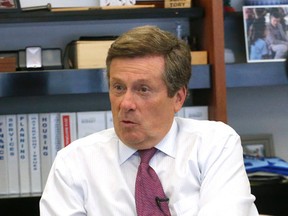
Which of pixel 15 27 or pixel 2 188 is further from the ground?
pixel 15 27

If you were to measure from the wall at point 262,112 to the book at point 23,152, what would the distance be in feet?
3.04

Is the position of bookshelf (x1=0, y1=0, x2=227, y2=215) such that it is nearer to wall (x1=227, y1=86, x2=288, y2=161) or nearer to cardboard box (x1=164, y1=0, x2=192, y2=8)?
cardboard box (x1=164, y1=0, x2=192, y2=8)

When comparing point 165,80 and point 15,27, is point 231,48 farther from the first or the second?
point 165,80

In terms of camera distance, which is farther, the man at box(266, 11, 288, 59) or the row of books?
the man at box(266, 11, 288, 59)

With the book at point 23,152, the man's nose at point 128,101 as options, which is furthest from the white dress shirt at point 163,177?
the book at point 23,152

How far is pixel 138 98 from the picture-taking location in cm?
154

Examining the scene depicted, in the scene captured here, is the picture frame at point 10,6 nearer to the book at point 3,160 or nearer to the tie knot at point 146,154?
the book at point 3,160

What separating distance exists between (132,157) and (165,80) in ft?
0.79

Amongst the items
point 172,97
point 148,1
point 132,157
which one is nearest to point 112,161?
point 132,157

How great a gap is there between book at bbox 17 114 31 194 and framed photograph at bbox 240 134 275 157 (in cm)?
95

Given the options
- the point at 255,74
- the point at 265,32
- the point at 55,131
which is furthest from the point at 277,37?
the point at 55,131

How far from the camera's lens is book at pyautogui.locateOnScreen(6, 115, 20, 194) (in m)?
2.40

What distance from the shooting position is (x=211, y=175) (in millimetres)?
1603

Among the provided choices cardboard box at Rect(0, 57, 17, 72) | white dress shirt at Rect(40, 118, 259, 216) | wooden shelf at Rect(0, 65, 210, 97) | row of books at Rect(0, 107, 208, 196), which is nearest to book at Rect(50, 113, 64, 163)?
row of books at Rect(0, 107, 208, 196)
